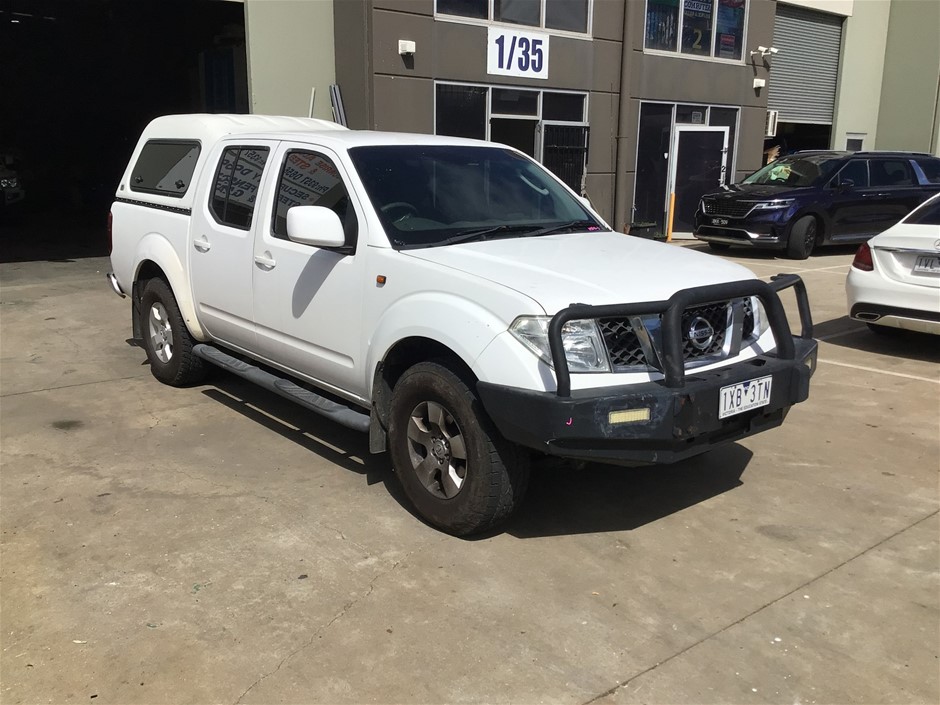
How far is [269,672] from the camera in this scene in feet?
10.1

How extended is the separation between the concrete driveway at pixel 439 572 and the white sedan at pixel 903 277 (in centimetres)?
167

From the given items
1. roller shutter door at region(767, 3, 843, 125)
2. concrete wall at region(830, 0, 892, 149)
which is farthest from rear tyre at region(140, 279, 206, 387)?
concrete wall at region(830, 0, 892, 149)

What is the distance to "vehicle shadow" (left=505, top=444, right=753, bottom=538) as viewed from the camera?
4.33 meters

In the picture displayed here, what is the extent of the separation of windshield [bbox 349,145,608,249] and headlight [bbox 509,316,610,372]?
3.23 feet

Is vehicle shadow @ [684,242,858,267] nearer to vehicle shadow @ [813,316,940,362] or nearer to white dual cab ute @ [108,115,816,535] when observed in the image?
vehicle shadow @ [813,316,940,362]

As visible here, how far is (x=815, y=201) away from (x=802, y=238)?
744 mm

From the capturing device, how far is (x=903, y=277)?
24.4 feet

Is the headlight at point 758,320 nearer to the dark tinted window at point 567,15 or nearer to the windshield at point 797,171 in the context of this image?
the windshield at point 797,171

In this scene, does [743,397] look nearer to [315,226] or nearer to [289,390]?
[315,226]

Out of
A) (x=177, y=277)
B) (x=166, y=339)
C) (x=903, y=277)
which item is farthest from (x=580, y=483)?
(x=903, y=277)

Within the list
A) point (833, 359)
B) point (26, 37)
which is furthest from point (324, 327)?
point (26, 37)

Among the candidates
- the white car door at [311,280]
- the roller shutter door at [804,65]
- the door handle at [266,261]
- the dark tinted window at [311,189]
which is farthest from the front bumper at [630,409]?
the roller shutter door at [804,65]

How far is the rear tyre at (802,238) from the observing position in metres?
14.2

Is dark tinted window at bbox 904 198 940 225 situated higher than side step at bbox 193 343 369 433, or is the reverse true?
dark tinted window at bbox 904 198 940 225
